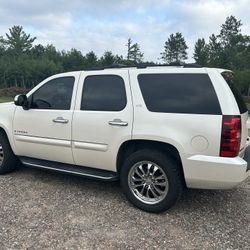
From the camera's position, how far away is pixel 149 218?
12.3 ft

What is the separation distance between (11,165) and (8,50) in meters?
84.4

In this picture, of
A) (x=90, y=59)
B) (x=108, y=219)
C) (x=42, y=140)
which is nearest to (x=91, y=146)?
(x=42, y=140)

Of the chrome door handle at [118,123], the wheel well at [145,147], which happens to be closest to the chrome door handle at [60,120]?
the chrome door handle at [118,123]

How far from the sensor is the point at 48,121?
179 inches

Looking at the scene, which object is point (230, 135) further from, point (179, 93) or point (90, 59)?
point (90, 59)

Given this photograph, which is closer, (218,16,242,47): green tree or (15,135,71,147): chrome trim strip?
(15,135,71,147): chrome trim strip

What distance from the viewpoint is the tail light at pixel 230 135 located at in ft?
11.0

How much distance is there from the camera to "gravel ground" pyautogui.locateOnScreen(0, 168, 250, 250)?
3193 mm

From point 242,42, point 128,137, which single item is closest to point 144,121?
point 128,137

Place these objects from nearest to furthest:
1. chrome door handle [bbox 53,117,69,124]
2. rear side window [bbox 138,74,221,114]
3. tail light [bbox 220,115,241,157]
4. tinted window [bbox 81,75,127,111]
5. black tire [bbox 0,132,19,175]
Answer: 1. tail light [bbox 220,115,241,157]
2. rear side window [bbox 138,74,221,114]
3. tinted window [bbox 81,75,127,111]
4. chrome door handle [bbox 53,117,69,124]
5. black tire [bbox 0,132,19,175]

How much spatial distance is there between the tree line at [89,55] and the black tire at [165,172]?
175 feet

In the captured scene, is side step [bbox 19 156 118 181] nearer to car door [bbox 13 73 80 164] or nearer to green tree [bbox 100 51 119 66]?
car door [bbox 13 73 80 164]

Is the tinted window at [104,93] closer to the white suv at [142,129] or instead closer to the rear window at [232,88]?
the white suv at [142,129]

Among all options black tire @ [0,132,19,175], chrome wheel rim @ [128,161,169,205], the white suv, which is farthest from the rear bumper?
black tire @ [0,132,19,175]
